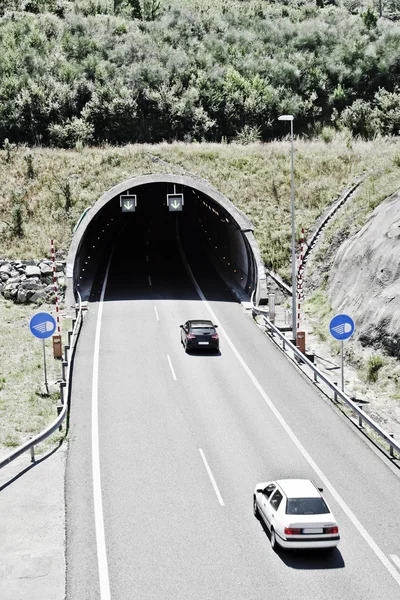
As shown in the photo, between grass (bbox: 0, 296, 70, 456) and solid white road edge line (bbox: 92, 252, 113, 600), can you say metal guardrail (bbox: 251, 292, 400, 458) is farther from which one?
grass (bbox: 0, 296, 70, 456)

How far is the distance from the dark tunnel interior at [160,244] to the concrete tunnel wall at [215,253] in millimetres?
70

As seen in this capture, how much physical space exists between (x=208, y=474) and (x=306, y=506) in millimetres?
4362

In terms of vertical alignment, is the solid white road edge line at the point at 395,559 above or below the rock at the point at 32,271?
below

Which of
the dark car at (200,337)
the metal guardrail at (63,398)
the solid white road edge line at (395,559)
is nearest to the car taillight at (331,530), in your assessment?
the solid white road edge line at (395,559)

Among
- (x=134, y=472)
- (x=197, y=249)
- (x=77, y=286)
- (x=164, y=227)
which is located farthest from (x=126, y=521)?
A: (x=164, y=227)

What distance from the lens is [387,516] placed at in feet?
52.8

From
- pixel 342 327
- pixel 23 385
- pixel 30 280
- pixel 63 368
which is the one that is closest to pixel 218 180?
pixel 30 280

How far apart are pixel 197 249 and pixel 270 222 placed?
38.3ft

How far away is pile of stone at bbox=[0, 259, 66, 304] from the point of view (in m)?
37.4

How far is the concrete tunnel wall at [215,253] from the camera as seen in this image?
38.0 m

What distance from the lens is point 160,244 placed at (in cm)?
5547

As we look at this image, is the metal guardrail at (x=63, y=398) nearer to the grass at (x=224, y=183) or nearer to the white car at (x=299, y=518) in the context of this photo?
the grass at (x=224, y=183)

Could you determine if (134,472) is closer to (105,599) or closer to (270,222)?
(105,599)

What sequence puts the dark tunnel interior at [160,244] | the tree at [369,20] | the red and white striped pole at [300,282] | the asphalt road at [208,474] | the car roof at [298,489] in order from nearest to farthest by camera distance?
the asphalt road at [208,474] → the car roof at [298,489] → the red and white striped pole at [300,282] → the dark tunnel interior at [160,244] → the tree at [369,20]
